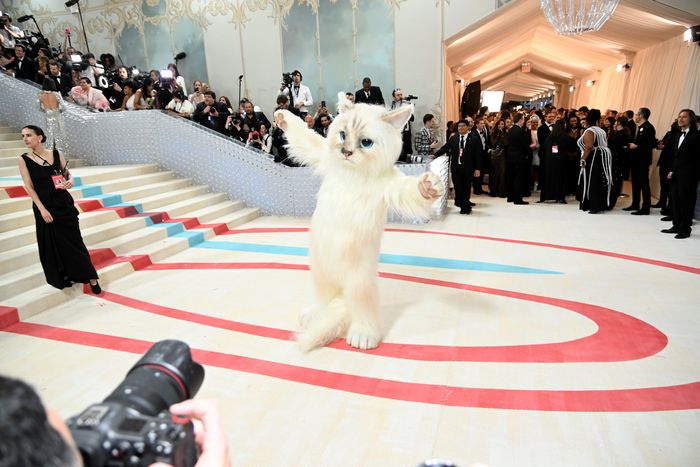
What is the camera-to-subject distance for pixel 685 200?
Answer: 5023 millimetres

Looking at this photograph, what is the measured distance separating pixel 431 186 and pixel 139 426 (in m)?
1.95

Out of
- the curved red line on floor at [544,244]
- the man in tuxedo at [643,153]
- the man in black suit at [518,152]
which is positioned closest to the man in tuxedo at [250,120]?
the curved red line on floor at [544,244]

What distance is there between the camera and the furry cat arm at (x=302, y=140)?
304 centimetres

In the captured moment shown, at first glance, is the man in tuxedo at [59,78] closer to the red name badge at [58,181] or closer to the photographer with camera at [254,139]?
the photographer with camera at [254,139]

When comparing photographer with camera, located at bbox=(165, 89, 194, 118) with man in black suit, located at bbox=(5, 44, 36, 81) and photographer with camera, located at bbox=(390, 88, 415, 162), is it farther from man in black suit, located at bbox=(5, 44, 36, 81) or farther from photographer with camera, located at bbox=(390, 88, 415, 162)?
photographer with camera, located at bbox=(390, 88, 415, 162)

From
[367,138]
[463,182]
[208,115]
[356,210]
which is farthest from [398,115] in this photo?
[208,115]

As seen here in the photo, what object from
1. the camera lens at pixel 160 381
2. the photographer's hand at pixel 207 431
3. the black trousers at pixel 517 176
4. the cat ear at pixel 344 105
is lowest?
the black trousers at pixel 517 176

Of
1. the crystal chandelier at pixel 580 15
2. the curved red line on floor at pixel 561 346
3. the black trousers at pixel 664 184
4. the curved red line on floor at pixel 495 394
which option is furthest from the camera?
the black trousers at pixel 664 184

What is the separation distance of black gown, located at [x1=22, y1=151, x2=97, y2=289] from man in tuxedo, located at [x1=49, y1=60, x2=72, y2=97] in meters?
4.69

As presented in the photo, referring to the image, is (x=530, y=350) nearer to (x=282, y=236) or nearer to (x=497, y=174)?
(x=282, y=236)

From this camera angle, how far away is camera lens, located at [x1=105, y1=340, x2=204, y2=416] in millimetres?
765

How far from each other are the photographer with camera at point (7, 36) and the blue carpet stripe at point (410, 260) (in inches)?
217

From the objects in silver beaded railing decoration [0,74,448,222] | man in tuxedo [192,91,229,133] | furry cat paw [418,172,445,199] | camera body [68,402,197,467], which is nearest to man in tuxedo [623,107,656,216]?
silver beaded railing decoration [0,74,448,222]

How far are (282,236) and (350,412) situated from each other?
146 inches
